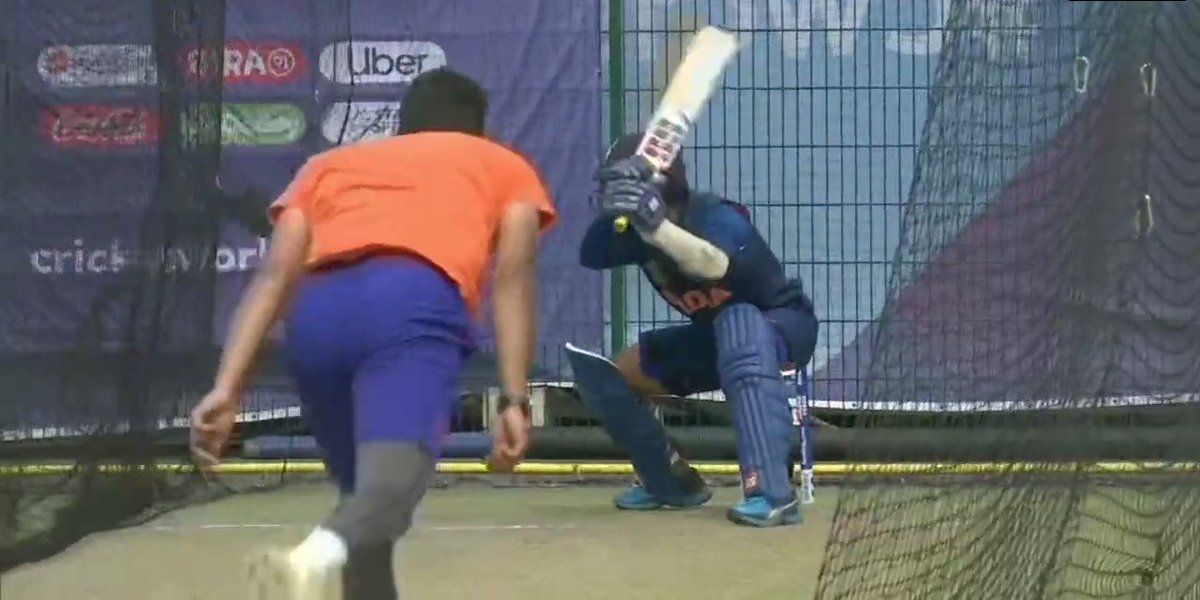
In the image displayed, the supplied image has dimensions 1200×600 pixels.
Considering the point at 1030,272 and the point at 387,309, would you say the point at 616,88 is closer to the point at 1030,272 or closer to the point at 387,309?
the point at 1030,272

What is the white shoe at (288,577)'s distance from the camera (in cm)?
318

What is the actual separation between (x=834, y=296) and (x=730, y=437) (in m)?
0.85

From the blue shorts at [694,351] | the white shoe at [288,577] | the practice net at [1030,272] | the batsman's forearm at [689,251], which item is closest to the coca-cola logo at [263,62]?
the blue shorts at [694,351]

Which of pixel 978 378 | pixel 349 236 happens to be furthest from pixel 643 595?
pixel 349 236

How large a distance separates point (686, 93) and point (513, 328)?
1.56 meters

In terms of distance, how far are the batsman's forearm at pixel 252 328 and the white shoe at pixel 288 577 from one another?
56 cm

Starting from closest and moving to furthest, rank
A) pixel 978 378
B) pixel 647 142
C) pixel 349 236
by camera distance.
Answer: pixel 349 236, pixel 978 378, pixel 647 142

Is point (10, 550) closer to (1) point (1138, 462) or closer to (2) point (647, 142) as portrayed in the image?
(2) point (647, 142)

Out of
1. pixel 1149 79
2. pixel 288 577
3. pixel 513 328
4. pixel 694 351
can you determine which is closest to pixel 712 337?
pixel 694 351

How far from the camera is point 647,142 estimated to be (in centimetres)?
537

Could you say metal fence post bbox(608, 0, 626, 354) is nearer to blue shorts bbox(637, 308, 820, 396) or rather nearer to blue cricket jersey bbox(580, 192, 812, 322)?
blue shorts bbox(637, 308, 820, 396)

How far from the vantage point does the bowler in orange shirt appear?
3.55 metres

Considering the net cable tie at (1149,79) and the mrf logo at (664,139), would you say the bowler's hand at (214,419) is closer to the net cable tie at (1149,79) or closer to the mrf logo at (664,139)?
the mrf logo at (664,139)

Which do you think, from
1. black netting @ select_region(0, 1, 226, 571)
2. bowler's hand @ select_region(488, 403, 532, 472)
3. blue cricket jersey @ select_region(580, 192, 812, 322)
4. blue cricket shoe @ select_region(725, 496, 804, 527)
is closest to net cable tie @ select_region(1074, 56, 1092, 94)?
bowler's hand @ select_region(488, 403, 532, 472)
